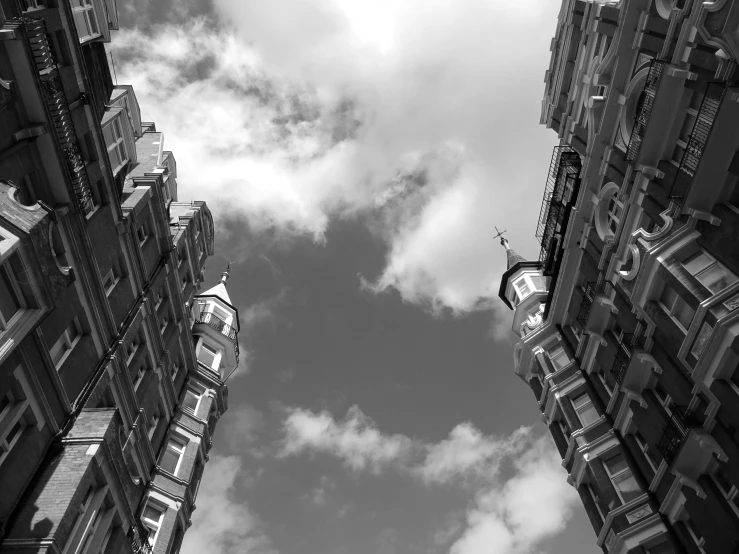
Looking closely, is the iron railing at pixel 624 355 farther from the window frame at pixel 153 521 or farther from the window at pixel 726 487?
the window frame at pixel 153 521

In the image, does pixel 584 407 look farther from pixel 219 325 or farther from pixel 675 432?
pixel 219 325

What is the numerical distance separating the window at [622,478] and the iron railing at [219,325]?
2383 centimetres

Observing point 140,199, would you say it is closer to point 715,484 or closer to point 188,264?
point 188,264

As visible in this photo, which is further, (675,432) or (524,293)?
(524,293)

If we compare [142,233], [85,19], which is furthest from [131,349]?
[85,19]

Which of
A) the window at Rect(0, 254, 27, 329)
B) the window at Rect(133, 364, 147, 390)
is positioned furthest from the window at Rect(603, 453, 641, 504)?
the window at Rect(0, 254, 27, 329)

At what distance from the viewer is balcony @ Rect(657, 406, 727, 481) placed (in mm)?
16266

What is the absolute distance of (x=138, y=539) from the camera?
21.0 m

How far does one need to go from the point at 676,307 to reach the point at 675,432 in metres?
3.96

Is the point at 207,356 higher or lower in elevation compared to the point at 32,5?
higher

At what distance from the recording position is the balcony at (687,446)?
53.4ft

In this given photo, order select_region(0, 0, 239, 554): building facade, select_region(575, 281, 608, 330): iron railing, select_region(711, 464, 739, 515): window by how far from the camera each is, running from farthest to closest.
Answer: select_region(575, 281, 608, 330): iron railing, select_region(0, 0, 239, 554): building facade, select_region(711, 464, 739, 515): window

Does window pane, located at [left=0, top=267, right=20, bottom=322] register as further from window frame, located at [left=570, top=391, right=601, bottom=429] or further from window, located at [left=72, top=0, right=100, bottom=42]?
window frame, located at [left=570, top=391, right=601, bottom=429]

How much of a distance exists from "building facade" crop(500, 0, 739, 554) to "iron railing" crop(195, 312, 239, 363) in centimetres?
1885
